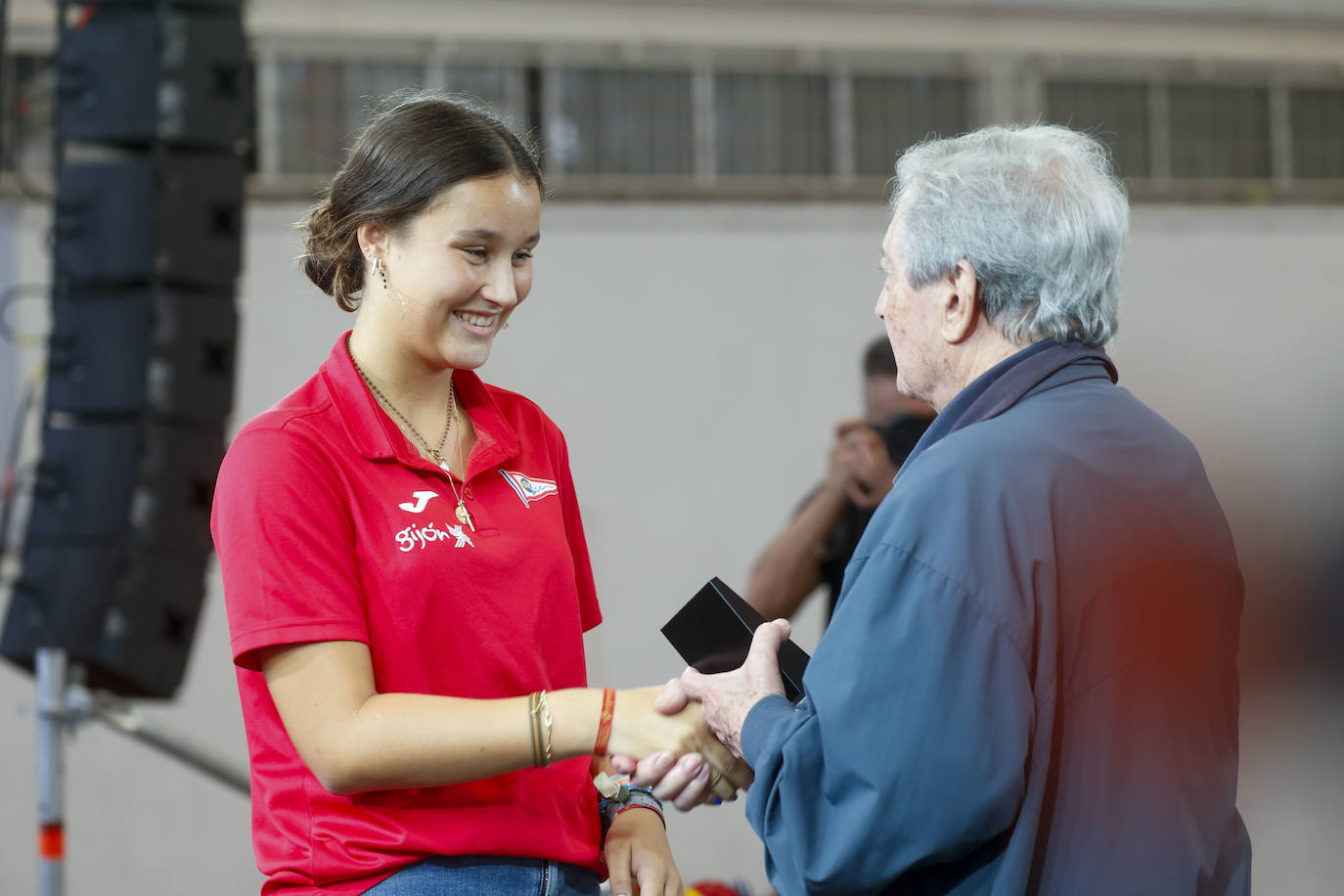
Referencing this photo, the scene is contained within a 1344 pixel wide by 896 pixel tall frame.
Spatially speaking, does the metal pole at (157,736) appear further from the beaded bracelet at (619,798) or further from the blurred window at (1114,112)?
the blurred window at (1114,112)

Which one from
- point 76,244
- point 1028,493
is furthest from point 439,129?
point 76,244

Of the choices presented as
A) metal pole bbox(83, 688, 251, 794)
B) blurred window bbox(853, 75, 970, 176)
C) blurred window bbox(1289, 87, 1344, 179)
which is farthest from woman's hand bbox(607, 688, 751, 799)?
blurred window bbox(1289, 87, 1344, 179)

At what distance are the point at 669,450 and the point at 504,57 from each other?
1565 millimetres

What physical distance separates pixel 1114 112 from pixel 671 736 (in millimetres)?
4604

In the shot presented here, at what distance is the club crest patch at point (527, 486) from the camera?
4.34 feet

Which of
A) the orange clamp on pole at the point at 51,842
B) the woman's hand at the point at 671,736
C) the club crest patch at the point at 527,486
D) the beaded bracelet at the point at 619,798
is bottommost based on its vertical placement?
the orange clamp on pole at the point at 51,842

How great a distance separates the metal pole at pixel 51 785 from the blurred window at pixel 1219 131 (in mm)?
4553

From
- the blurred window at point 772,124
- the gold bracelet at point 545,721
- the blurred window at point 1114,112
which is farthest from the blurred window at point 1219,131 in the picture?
the gold bracelet at point 545,721

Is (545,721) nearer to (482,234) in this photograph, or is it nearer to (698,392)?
(482,234)

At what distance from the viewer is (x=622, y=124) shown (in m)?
4.89

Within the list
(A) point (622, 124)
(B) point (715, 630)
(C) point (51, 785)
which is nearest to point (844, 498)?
(B) point (715, 630)

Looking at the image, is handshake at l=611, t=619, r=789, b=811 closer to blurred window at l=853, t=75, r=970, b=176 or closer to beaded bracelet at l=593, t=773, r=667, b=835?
beaded bracelet at l=593, t=773, r=667, b=835

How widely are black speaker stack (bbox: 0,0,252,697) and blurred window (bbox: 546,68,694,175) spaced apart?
78.2 inches

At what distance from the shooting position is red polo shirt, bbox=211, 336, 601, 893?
3.71ft
